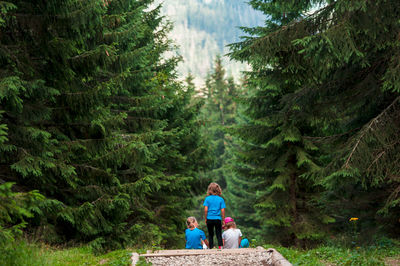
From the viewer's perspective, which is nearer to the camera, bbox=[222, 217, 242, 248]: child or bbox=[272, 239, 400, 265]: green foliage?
bbox=[272, 239, 400, 265]: green foliage

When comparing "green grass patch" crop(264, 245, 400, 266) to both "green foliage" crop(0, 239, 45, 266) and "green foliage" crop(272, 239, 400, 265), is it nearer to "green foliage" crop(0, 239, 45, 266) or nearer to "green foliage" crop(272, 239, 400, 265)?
"green foliage" crop(272, 239, 400, 265)

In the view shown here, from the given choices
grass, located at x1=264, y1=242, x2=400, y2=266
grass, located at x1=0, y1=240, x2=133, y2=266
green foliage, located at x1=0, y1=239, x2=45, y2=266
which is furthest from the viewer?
grass, located at x1=264, y1=242, x2=400, y2=266

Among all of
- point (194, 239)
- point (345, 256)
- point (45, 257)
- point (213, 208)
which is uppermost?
point (45, 257)

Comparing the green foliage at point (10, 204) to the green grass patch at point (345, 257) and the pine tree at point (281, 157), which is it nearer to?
the green grass patch at point (345, 257)

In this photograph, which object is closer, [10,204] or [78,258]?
[10,204]

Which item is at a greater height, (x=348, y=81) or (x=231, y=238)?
(x=348, y=81)

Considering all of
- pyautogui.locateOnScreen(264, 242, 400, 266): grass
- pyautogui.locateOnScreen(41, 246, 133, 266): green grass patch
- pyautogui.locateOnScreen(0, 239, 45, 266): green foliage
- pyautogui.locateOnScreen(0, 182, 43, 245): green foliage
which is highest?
pyautogui.locateOnScreen(0, 182, 43, 245): green foliage

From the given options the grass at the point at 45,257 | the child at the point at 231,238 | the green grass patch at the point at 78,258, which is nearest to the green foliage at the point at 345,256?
the child at the point at 231,238

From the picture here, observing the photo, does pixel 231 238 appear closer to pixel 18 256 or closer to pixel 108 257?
pixel 108 257

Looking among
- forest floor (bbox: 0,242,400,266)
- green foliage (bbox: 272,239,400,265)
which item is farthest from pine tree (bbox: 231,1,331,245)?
forest floor (bbox: 0,242,400,266)

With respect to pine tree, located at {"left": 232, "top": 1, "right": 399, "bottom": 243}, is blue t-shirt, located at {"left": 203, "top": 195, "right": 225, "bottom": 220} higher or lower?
lower

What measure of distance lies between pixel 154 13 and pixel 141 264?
13076 millimetres

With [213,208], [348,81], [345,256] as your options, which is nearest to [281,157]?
[348,81]

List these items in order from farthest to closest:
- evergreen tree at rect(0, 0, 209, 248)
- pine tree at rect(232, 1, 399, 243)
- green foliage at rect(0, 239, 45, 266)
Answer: pine tree at rect(232, 1, 399, 243) < evergreen tree at rect(0, 0, 209, 248) < green foliage at rect(0, 239, 45, 266)
